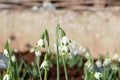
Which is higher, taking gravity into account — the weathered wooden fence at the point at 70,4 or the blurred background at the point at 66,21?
the weathered wooden fence at the point at 70,4

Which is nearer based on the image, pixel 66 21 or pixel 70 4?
pixel 66 21

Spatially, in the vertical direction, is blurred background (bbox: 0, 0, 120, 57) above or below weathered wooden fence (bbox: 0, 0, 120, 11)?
below

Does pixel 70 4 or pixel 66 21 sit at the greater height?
pixel 70 4

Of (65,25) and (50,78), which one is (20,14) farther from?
(50,78)

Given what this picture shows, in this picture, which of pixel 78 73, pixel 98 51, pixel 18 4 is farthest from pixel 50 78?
pixel 18 4

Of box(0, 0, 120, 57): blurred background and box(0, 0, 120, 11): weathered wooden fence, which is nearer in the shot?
box(0, 0, 120, 57): blurred background

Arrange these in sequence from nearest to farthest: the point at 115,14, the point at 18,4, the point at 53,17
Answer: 1. the point at 115,14
2. the point at 53,17
3. the point at 18,4

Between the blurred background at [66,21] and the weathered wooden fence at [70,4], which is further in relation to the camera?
the weathered wooden fence at [70,4]

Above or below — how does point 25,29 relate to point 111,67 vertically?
above
